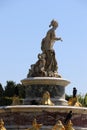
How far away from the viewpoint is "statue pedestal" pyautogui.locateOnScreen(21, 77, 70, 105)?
1464 inches

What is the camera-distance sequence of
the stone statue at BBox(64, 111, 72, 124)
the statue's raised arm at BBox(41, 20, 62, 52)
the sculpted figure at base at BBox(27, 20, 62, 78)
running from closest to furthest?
the stone statue at BBox(64, 111, 72, 124)
the sculpted figure at base at BBox(27, 20, 62, 78)
the statue's raised arm at BBox(41, 20, 62, 52)

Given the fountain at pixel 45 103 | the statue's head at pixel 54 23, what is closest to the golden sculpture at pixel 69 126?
the fountain at pixel 45 103

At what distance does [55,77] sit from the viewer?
124 ft

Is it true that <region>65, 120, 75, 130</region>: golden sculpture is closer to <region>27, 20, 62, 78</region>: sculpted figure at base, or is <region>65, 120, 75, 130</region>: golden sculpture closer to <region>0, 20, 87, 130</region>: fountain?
<region>0, 20, 87, 130</region>: fountain

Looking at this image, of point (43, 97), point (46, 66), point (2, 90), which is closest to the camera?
point (43, 97)

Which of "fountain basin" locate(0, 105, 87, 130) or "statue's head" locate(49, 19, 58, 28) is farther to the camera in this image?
"statue's head" locate(49, 19, 58, 28)

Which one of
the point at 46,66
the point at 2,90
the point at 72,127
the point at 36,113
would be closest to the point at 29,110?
the point at 36,113

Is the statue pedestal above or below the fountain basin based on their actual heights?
above

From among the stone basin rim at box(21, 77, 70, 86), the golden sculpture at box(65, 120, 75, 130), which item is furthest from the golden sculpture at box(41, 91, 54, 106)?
the golden sculpture at box(65, 120, 75, 130)

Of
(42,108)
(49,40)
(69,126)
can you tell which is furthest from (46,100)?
(49,40)

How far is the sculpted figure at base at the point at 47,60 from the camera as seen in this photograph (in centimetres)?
3803

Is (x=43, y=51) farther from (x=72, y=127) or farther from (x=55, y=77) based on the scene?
(x=72, y=127)

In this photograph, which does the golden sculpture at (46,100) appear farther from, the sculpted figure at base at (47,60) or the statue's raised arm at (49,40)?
the statue's raised arm at (49,40)

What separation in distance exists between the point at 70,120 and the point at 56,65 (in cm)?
578
